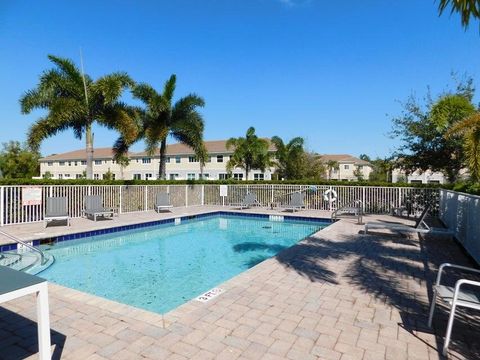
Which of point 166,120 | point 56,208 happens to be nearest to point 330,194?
point 166,120

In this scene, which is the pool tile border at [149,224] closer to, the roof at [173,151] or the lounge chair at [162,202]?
the lounge chair at [162,202]

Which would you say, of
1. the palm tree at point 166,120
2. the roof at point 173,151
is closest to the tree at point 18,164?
the roof at point 173,151

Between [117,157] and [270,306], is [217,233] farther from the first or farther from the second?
[117,157]

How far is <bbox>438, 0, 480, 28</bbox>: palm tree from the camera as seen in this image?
3.13m

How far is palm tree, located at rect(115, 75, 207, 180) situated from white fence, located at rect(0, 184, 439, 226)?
2.53 m

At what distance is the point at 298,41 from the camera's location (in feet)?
54.9

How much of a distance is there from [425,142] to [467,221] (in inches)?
439

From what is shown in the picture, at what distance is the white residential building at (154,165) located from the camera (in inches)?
1614

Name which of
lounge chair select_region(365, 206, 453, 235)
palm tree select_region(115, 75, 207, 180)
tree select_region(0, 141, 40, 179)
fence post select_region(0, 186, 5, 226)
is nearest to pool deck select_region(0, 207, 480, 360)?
lounge chair select_region(365, 206, 453, 235)

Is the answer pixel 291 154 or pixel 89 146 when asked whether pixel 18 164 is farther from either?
pixel 291 154

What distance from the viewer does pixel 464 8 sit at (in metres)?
3.23

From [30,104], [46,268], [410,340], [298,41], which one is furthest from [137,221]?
[298,41]

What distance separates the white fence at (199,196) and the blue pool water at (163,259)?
129 inches

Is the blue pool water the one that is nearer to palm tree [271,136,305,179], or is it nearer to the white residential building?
palm tree [271,136,305,179]
